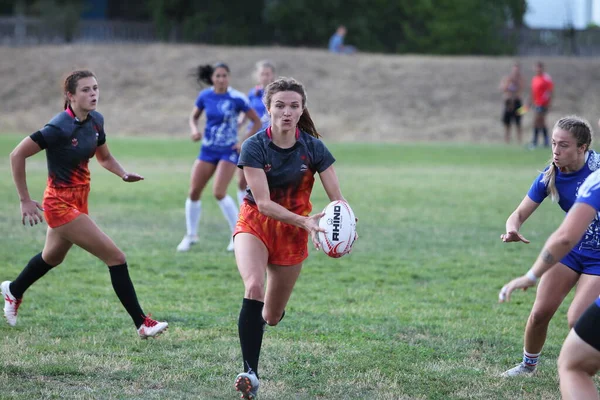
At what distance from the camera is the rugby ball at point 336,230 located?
4984 millimetres

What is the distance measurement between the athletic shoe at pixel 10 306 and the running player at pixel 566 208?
381cm

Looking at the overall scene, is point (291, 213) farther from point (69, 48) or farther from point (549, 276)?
point (69, 48)

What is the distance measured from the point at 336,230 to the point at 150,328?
1.87 m

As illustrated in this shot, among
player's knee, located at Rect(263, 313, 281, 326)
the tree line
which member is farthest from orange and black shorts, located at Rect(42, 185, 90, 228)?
the tree line

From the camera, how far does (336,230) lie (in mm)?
4992

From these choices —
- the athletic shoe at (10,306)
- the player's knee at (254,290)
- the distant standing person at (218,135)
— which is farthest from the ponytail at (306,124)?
the distant standing person at (218,135)

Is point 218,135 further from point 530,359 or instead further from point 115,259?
point 530,359

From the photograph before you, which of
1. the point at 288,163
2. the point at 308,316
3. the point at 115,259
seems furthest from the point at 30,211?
the point at 308,316

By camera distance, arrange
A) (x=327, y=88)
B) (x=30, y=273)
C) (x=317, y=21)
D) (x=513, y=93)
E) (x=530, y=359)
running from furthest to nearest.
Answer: (x=317, y=21)
(x=327, y=88)
(x=513, y=93)
(x=30, y=273)
(x=530, y=359)

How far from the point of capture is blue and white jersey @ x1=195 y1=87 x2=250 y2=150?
10.4 meters

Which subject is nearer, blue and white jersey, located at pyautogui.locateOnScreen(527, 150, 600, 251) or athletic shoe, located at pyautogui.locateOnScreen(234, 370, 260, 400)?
athletic shoe, located at pyautogui.locateOnScreen(234, 370, 260, 400)

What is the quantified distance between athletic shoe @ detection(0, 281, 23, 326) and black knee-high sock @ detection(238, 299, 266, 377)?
2452 mm

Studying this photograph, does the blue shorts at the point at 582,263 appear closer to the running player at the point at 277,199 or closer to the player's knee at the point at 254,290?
the running player at the point at 277,199

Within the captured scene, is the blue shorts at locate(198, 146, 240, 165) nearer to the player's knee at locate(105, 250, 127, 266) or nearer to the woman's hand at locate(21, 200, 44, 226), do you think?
the player's knee at locate(105, 250, 127, 266)
